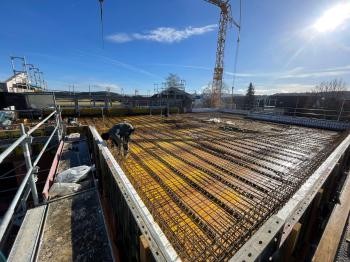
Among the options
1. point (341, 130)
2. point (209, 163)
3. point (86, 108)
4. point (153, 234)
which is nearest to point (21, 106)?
point (86, 108)

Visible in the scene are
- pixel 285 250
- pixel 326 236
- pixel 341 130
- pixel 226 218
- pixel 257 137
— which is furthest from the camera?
pixel 341 130

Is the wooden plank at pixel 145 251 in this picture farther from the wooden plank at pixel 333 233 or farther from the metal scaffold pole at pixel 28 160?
the wooden plank at pixel 333 233

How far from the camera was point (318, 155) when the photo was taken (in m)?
4.84

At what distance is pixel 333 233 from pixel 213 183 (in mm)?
2042

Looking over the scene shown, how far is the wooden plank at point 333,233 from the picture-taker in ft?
7.99

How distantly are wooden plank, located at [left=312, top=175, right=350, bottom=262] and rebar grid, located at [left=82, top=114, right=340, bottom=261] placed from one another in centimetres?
76

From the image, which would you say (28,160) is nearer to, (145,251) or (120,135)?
(145,251)

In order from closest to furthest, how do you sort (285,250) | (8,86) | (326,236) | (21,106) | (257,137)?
(285,250) → (326,236) → (257,137) → (21,106) → (8,86)

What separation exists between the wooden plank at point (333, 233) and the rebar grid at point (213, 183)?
2.49 feet

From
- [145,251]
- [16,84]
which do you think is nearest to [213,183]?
[145,251]

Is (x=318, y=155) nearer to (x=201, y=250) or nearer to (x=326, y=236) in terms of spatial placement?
(x=326, y=236)

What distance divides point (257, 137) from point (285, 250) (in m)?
5.69

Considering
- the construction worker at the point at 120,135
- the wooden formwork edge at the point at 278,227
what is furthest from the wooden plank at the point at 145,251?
the construction worker at the point at 120,135

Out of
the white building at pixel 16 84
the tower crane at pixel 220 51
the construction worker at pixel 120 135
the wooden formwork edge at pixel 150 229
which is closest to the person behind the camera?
the wooden formwork edge at pixel 150 229
